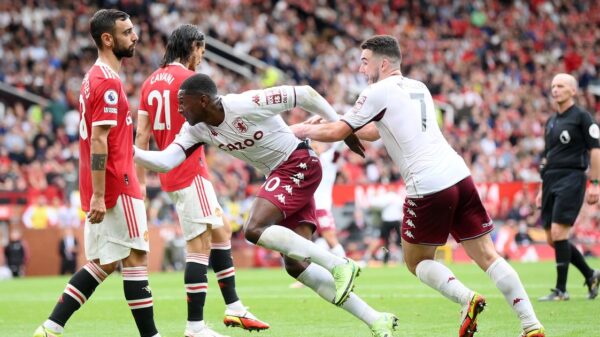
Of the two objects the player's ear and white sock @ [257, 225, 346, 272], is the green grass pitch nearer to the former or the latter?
white sock @ [257, 225, 346, 272]

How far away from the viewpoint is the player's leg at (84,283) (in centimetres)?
786

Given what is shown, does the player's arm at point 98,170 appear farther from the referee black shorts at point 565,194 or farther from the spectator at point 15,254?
the spectator at point 15,254

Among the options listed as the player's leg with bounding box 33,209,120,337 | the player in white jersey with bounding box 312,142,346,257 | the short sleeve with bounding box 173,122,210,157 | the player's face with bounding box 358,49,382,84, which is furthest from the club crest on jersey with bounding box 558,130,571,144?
the player's leg with bounding box 33,209,120,337

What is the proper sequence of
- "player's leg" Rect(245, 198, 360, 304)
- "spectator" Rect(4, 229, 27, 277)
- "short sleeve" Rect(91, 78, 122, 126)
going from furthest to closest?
"spectator" Rect(4, 229, 27, 277)
"short sleeve" Rect(91, 78, 122, 126)
"player's leg" Rect(245, 198, 360, 304)

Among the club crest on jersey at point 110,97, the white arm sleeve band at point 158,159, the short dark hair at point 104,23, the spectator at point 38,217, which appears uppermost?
the short dark hair at point 104,23

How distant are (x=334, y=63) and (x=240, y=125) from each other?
24.8m

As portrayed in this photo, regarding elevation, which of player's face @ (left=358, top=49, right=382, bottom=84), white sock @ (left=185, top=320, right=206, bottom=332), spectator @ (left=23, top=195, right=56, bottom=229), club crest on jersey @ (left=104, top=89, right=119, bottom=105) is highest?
player's face @ (left=358, top=49, right=382, bottom=84)

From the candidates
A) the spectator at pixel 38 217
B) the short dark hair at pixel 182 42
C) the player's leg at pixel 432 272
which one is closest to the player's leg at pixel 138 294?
the player's leg at pixel 432 272

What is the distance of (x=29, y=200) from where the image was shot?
23.1 meters

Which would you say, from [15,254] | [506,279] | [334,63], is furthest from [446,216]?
[334,63]

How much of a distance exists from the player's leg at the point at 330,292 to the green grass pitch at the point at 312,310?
38.1 inches

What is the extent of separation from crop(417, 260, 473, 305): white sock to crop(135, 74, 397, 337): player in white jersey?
1.42 ft

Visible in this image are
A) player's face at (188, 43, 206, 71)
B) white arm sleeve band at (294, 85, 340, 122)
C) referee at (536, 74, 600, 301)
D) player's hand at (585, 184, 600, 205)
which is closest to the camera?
white arm sleeve band at (294, 85, 340, 122)

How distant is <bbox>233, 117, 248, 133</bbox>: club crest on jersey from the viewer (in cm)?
797
